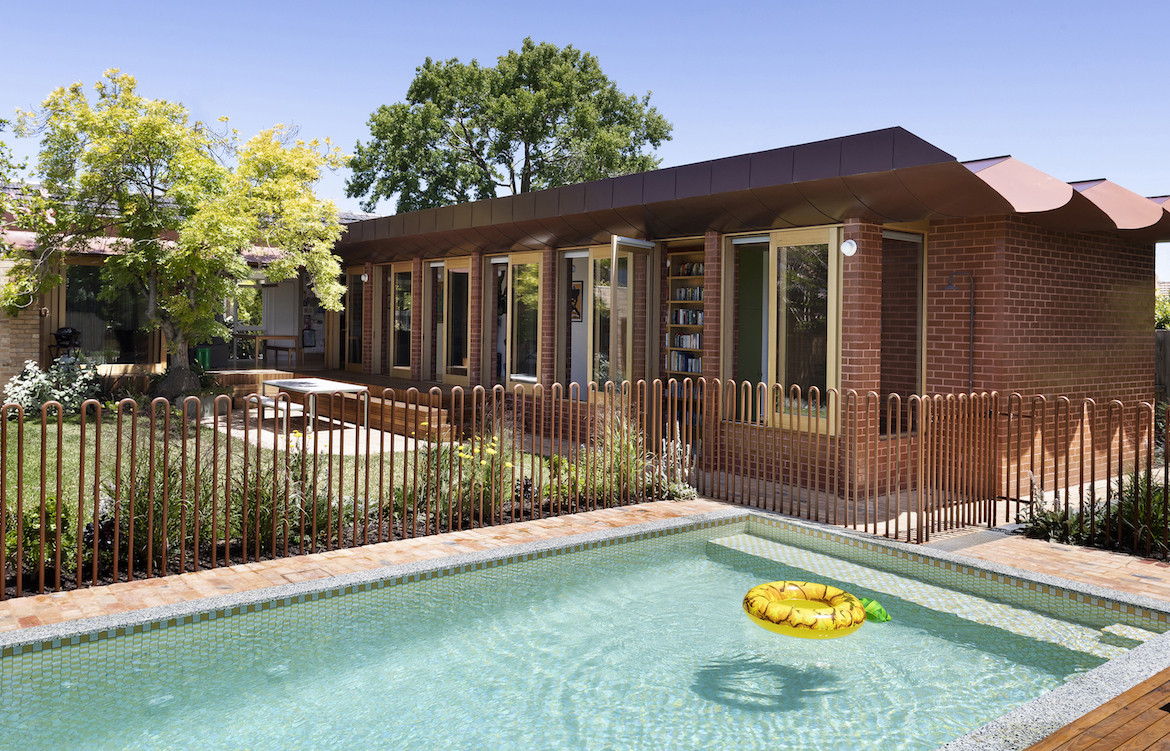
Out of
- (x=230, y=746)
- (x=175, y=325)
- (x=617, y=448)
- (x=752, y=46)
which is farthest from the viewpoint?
(x=752, y=46)

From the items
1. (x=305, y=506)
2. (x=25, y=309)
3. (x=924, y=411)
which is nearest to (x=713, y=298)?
(x=924, y=411)

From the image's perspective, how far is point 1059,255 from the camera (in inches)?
391

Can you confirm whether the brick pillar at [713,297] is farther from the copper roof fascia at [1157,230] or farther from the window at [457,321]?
the window at [457,321]

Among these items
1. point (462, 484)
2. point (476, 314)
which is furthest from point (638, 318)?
point (462, 484)

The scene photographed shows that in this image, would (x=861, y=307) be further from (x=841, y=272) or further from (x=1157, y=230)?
(x=1157, y=230)

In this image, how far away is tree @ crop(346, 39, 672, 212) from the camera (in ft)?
106

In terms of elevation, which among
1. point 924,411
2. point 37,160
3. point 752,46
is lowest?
point 924,411

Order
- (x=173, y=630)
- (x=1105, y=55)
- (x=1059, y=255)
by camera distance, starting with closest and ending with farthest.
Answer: (x=173, y=630), (x=1059, y=255), (x=1105, y=55)

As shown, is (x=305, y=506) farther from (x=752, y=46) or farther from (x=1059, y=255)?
(x=752, y=46)

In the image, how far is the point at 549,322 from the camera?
13797 millimetres

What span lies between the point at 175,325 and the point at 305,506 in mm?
9492

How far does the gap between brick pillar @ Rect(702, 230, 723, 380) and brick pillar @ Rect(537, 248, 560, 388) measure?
11.4 feet

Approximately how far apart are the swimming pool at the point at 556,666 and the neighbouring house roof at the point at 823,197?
351 cm

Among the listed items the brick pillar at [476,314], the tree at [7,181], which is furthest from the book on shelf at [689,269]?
the tree at [7,181]
